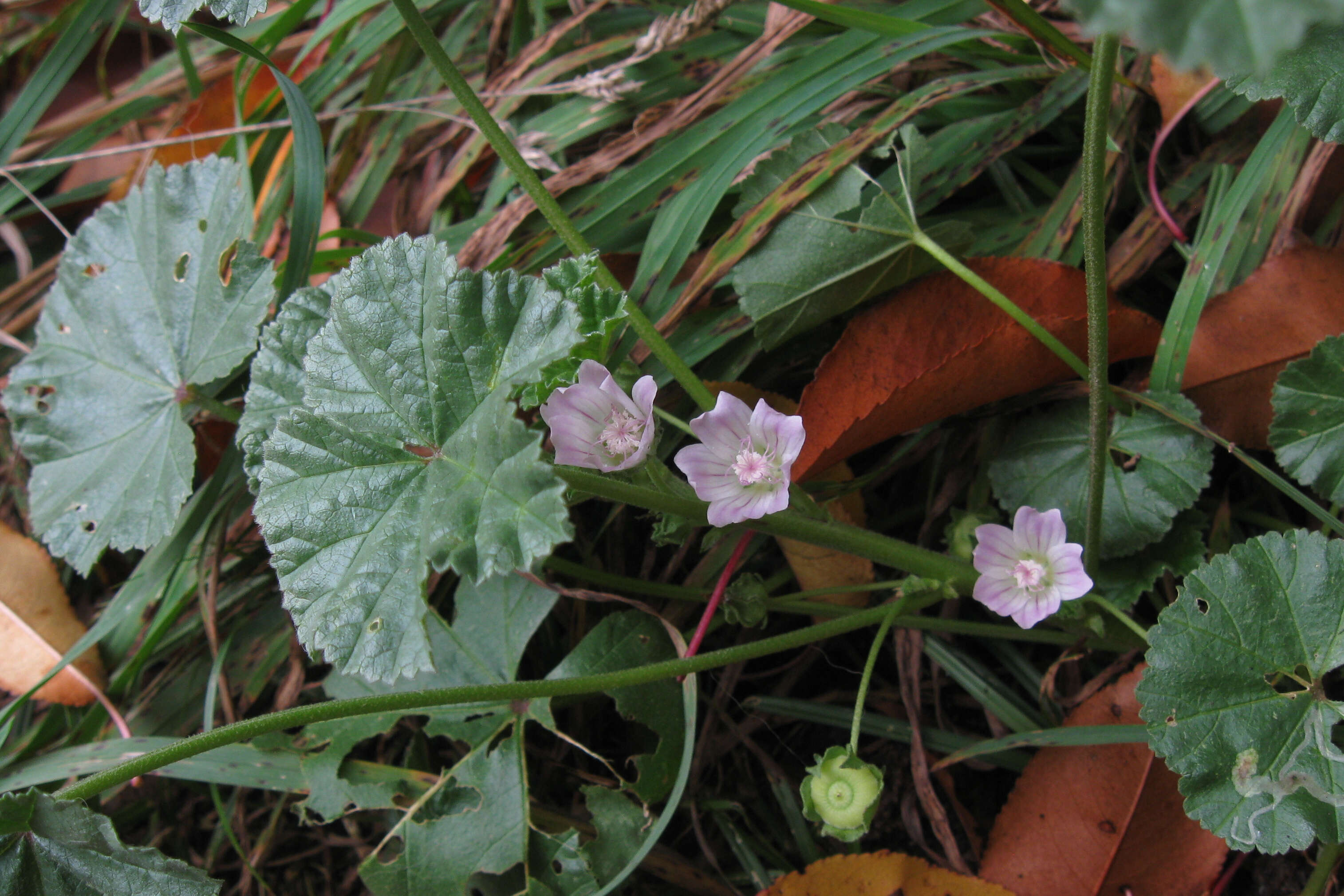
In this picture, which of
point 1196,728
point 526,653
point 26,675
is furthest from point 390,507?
point 26,675

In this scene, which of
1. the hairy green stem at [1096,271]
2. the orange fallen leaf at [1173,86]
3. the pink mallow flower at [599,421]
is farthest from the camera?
the orange fallen leaf at [1173,86]

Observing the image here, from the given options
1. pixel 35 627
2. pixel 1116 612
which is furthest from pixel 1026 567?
pixel 35 627

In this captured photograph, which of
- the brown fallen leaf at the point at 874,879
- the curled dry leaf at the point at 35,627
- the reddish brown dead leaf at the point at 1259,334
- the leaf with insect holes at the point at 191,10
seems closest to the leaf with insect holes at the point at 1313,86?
the reddish brown dead leaf at the point at 1259,334

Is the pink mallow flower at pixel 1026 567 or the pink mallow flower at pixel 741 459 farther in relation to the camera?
the pink mallow flower at pixel 1026 567

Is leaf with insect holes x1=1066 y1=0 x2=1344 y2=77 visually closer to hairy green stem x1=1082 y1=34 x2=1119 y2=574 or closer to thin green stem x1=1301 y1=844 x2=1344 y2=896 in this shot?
hairy green stem x1=1082 y1=34 x2=1119 y2=574

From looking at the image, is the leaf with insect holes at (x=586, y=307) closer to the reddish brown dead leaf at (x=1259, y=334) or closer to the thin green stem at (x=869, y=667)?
the thin green stem at (x=869, y=667)

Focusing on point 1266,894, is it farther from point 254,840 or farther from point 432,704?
point 254,840
